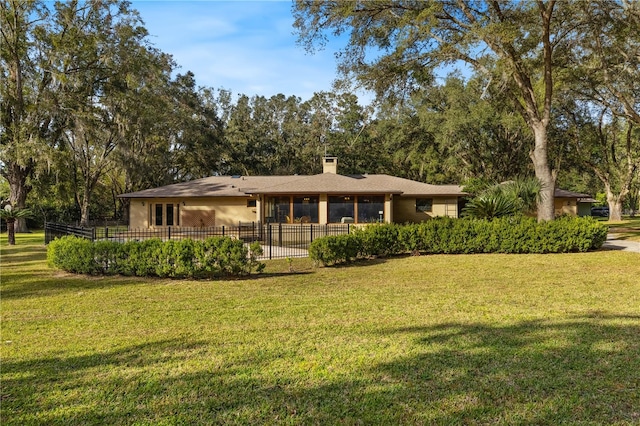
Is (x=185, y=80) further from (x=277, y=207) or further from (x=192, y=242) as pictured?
(x=192, y=242)

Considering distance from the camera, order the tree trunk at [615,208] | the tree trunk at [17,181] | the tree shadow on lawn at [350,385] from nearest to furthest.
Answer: the tree shadow on lawn at [350,385] → the tree trunk at [17,181] → the tree trunk at [615,208]

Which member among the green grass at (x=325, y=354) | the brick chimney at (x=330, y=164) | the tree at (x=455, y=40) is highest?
the tree at (x=455, y=40)

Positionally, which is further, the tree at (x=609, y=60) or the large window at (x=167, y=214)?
the large window at (x=167, y=214)

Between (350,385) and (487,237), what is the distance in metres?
10.8

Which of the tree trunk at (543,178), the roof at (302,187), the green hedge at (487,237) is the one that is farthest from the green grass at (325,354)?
the roof at (302,187)

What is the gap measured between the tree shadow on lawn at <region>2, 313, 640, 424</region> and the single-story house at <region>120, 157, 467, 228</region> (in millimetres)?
15944

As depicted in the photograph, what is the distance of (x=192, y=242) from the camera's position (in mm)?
9102

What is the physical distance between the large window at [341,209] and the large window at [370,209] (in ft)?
1.42

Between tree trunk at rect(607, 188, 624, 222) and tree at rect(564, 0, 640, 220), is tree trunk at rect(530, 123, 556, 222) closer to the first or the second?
tree at rect(564, 0, 640, 220)

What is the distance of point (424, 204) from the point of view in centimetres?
2383

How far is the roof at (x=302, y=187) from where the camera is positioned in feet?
65.4

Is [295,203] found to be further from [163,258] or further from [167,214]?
[163,258]

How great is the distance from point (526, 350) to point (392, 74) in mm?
14575

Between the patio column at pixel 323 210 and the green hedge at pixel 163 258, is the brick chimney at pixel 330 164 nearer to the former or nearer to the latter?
the patio column at pixel 323 210
